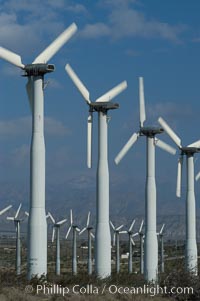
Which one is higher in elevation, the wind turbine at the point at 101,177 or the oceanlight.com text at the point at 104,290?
the wind turbine at the point at 101,177

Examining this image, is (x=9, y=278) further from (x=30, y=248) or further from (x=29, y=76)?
(x=29, y=76)

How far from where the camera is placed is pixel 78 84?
63.2 meters

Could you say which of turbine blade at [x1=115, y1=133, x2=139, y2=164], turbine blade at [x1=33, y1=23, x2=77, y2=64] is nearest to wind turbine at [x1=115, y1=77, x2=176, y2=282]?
turbine blade at [x1=115, y1=133, x2=139, y2=164]

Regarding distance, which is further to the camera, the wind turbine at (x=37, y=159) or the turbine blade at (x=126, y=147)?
the turbine blade at (x=126, y=147)

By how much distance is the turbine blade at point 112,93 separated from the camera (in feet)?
216

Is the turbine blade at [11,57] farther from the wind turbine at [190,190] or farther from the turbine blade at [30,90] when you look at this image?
the wind turbine at [190,190]

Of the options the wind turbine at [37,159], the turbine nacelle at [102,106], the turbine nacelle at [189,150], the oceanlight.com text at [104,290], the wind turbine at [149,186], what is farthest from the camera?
the turbine nacelle at [189,150]

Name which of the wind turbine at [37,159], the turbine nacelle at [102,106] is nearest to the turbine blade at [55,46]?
the wind turbine at [37,159]

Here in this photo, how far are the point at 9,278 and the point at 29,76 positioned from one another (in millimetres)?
13346

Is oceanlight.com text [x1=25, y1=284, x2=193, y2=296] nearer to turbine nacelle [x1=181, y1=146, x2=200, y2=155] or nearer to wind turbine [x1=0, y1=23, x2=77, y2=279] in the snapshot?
wind turbine [x1=0, y1=23, x2=77, y2=279]

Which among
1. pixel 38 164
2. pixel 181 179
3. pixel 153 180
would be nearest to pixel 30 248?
pixel 38 164

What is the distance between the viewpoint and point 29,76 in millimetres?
50688

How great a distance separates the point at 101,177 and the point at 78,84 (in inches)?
280

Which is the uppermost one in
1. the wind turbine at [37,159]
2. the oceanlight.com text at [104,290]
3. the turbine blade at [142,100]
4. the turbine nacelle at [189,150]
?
the turbine blade at [142,100]
